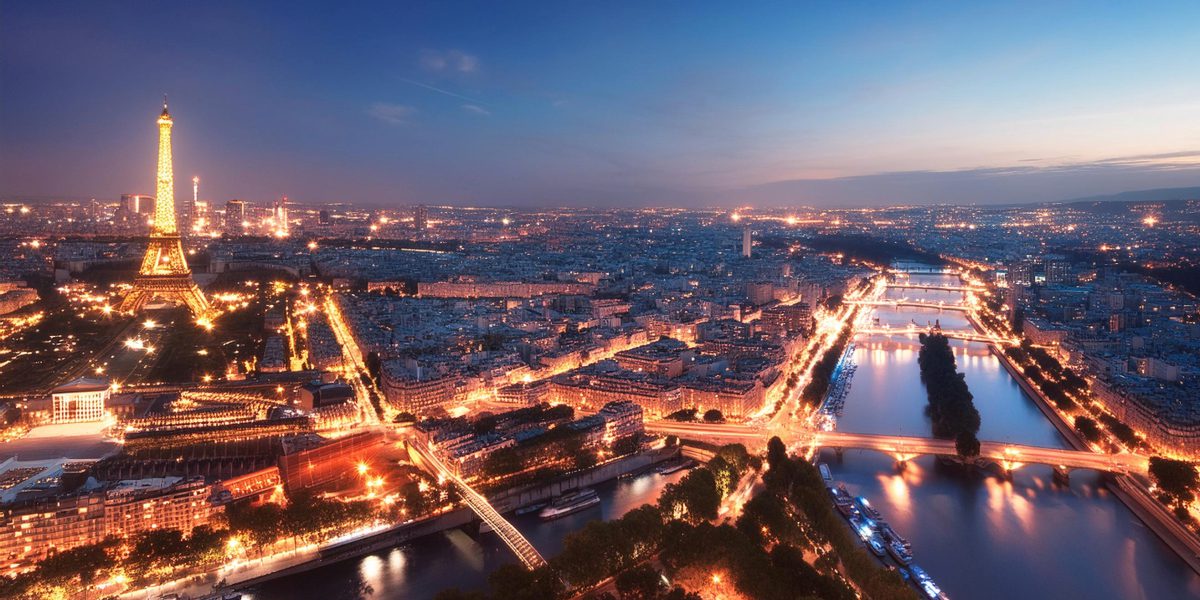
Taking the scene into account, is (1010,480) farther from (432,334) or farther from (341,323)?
(341,323)

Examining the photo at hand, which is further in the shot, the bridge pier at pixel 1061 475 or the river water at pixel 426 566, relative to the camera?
the bridge pier at pixel 1061 475

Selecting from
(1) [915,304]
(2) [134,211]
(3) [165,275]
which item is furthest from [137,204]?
(1) [915,304]

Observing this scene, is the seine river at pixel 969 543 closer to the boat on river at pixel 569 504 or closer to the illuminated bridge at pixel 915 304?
the boat on river at pixel 569 504

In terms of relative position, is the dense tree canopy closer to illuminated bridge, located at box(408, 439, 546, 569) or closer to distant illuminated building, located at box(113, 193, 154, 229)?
illuminated bridge, located at box(408, 439, 546, 569)

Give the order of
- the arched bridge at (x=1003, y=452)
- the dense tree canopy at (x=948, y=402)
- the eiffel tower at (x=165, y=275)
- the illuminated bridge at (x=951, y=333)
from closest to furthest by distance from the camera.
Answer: the arched bridge at (x=1003, y=452) < the dense tree canopy at (x=948, y=402) < the eiffel tower at (x=165, y=275) < the illuminated bridge at (x=951, y=333)

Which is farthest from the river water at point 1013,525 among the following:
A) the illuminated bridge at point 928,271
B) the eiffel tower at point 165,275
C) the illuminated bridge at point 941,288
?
the illuminated bridge at point 928,271

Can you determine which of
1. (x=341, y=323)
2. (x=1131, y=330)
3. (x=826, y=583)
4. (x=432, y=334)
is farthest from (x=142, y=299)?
(x=1131, y=330)
